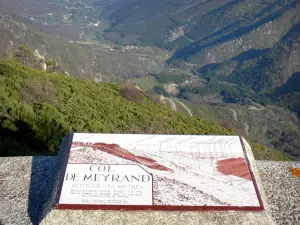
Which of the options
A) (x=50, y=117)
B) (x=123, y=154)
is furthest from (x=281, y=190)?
(x=50, y=117)

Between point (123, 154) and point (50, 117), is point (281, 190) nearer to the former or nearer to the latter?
point (123, 154)

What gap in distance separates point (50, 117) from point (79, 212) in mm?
10091

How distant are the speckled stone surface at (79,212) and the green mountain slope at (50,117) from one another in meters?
2.87

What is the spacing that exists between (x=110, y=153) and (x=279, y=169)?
3.90m

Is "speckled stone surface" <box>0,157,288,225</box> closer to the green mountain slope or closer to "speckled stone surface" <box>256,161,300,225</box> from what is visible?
"speckled stone surface" <box>256,161,300,225</box>

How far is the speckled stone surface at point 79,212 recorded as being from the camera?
6547 millimetres

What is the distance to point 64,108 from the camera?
20094 mm

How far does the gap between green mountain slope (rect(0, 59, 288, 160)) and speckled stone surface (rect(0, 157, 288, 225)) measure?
2.87m

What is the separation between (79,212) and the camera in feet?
21.6

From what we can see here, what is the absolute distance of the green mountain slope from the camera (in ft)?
43.5

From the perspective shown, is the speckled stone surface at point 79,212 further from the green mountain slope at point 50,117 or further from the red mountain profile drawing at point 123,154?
the green mountain slope at point 50,117

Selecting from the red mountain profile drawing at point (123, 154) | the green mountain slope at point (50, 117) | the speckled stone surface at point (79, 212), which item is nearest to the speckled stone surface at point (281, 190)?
the speckled stone surface at point (79, 212)

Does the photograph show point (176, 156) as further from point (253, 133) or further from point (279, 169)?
point (253, 133)

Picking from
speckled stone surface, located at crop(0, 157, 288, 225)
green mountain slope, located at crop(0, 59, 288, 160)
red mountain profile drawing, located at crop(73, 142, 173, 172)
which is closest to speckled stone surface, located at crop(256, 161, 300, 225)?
speckled stone surface, located at crop(0, 157, 288, 225)
